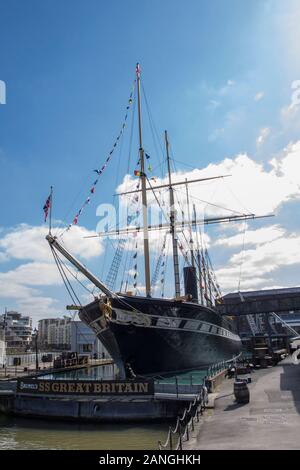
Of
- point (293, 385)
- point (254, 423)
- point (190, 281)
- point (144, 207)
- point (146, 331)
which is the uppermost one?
point (144, 207)

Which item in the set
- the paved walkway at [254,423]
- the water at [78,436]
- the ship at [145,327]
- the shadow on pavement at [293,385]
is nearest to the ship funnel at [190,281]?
the ship at [145,327]

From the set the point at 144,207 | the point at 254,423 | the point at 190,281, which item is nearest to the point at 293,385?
the point at 254,423

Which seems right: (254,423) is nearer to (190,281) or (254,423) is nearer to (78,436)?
(78,436)

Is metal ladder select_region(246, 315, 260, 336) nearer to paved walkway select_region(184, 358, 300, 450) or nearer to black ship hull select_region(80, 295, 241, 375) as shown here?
black ship hull select_region(80, 295, 241, 375)

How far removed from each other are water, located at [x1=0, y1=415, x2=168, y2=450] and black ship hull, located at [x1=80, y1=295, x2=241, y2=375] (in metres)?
5.34

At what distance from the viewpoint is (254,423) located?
40.4 feet

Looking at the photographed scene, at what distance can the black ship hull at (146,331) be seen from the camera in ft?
85.7

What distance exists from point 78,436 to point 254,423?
8.92 metres

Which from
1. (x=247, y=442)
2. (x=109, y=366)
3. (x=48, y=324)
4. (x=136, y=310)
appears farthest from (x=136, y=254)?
(x=48, y=324)

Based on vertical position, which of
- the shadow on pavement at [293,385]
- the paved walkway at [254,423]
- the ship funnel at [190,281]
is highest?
the ship funnel at [190,281]

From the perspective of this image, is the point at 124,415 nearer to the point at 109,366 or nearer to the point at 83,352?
the point at 109,366

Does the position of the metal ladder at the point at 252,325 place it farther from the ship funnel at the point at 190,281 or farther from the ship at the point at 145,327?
the ship at the point at 145,327

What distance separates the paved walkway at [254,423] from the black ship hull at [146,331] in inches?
337

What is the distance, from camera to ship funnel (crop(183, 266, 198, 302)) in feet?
144
